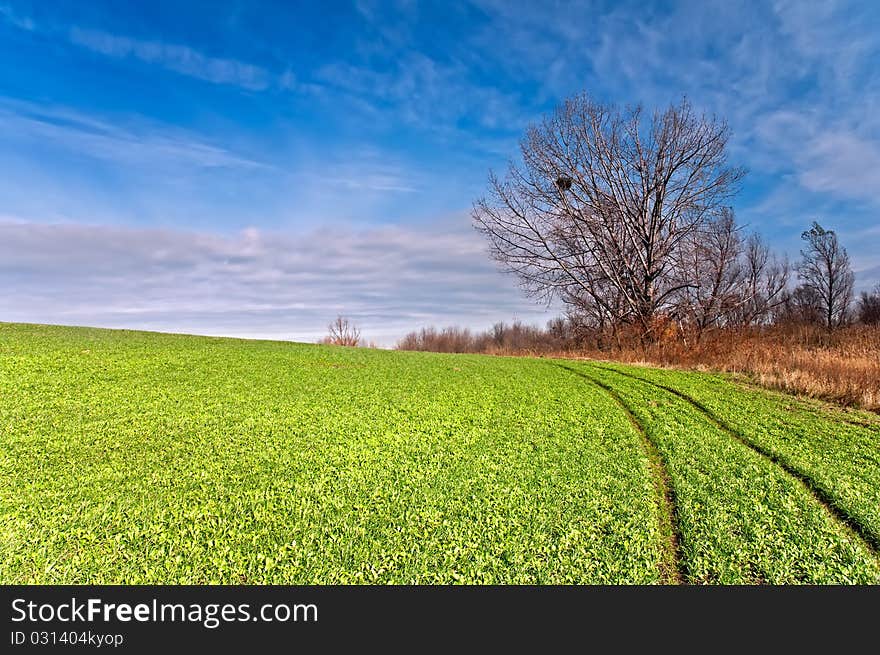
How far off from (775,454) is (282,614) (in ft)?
11.7

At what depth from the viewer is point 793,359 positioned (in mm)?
8648

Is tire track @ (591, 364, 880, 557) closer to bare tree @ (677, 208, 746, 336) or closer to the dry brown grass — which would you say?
the dry brown grass

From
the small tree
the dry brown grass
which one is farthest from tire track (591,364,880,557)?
the small tree

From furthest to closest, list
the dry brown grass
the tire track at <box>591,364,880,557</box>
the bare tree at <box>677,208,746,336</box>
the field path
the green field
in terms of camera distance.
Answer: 1. the bare tree at <box>677,208,746,336</box>
2. the dry brown grass
3. the tire track at <box>591,364,880,557</box>
4. the field path
5. the green field

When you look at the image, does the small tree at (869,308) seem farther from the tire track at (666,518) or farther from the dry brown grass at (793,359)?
the tire track at (666,518)

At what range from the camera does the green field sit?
198 cm

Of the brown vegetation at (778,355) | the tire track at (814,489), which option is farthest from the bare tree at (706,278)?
the tire track at (814,489)

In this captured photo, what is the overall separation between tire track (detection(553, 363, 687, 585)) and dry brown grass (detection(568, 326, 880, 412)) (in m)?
4.09

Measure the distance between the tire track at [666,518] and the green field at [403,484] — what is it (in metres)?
0.01

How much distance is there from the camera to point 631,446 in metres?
3.47

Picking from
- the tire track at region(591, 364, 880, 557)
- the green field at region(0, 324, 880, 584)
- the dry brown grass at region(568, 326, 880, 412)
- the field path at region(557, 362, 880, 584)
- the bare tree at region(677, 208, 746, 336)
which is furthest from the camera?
the bare tree at region(677, 208, 746, 336)

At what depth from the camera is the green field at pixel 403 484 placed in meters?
1.98

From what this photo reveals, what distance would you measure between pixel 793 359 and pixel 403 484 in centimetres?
908

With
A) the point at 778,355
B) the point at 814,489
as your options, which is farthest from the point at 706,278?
the point at 814,489
